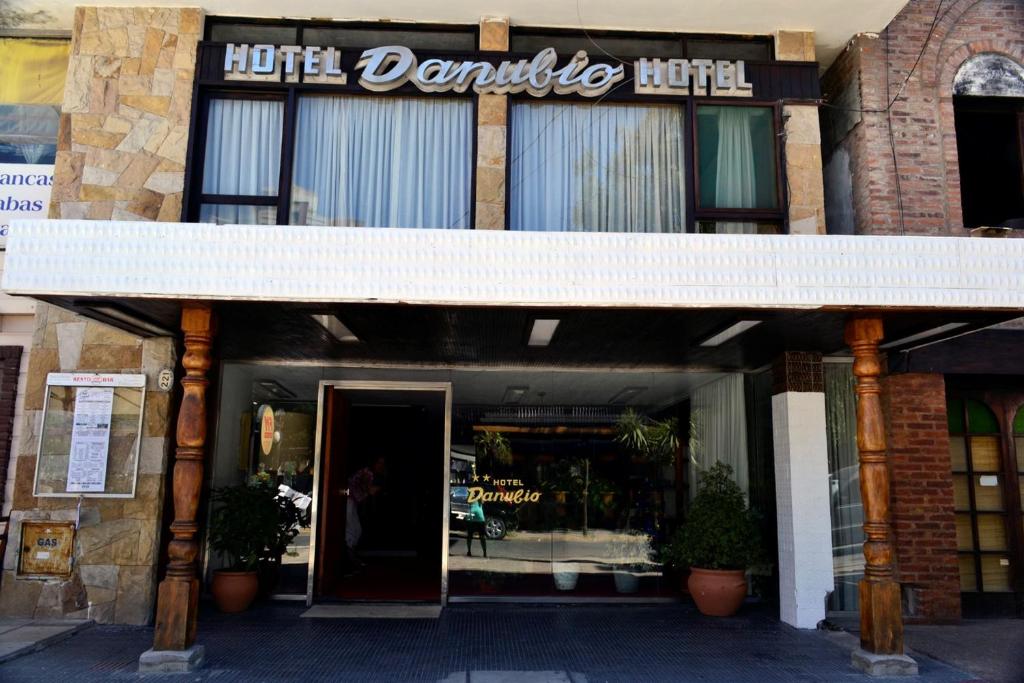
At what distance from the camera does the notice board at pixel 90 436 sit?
7.24 meters

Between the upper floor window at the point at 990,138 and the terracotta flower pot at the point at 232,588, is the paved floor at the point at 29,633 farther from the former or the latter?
the upper floor window at the point at 990,138

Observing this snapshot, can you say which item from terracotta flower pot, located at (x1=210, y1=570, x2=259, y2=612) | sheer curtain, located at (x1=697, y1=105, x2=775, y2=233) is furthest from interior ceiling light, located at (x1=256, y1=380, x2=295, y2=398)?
sheer curtain, located at (x1=697, y1=105, x2=775, y2=233)

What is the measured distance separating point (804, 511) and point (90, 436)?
6.84 m

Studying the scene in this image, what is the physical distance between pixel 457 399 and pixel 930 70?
6173 mm

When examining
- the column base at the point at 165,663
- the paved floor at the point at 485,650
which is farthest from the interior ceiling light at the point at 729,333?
the column base at the point at 165,663

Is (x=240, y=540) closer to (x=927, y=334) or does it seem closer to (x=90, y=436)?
(x=90, y=436)

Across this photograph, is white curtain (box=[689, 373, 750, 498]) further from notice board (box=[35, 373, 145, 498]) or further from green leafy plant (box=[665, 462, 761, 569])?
notice board (box=[35, 373, 145, 498])

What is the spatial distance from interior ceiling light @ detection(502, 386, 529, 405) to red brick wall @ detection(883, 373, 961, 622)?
12.4ft

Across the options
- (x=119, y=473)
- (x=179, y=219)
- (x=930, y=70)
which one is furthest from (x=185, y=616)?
(x=930, y=70)

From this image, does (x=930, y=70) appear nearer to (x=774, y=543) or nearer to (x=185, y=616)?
(x=774, y=543)

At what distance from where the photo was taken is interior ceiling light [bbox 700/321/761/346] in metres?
6.42

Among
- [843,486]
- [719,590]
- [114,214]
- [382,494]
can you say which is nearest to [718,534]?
[719,590]

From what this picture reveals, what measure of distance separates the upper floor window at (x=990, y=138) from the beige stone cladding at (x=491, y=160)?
4.96m

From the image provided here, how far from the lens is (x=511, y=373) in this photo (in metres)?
8.89
